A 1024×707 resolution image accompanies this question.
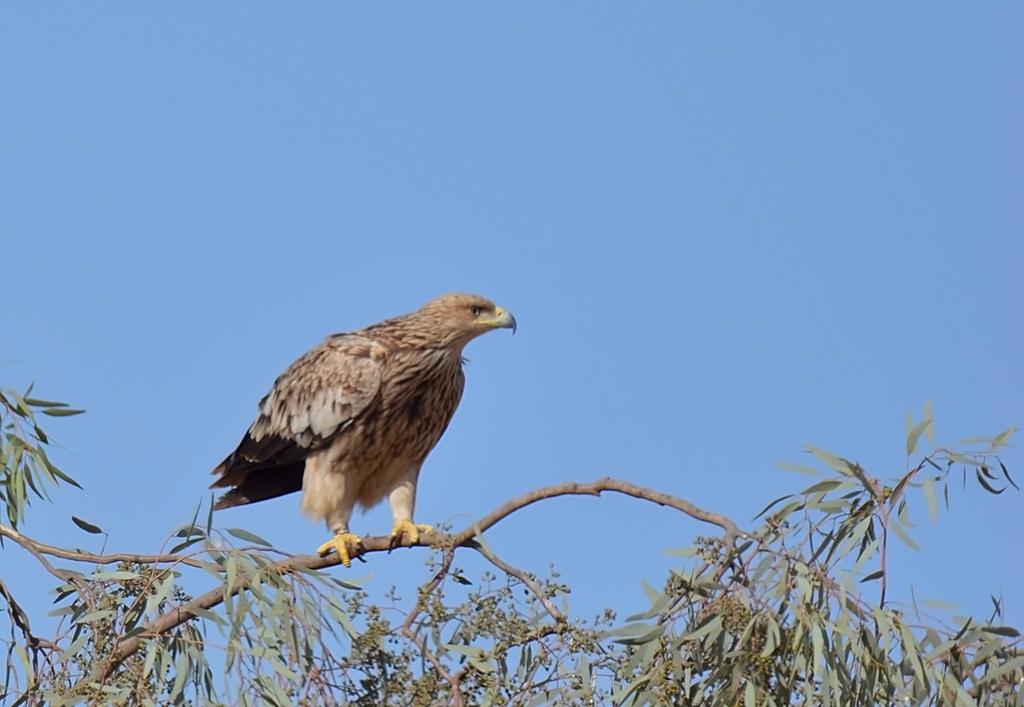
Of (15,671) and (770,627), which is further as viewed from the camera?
(15,671)

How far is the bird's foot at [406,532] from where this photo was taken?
602cm

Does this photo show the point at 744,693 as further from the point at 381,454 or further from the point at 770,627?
the point at 381,454

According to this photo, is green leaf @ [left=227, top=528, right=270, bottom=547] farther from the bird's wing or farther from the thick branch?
the bird's wing

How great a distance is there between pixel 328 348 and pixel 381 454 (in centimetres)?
54

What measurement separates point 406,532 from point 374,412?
66 centimetres

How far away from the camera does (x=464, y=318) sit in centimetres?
670

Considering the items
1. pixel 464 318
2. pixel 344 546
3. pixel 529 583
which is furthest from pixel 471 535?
pixel 464 318

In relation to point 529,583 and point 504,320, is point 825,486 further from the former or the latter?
point 504,320

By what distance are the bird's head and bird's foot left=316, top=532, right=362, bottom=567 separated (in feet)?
3.26

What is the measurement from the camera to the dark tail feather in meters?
6.91

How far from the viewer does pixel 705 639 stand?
13.0 feet

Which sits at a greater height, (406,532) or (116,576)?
(406,532)

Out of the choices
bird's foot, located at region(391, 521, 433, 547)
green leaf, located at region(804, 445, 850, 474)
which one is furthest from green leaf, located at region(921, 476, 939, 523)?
bird's foot, located at region(391, 521, 433, 547)

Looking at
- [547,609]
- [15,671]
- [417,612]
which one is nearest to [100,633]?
[15,671]
